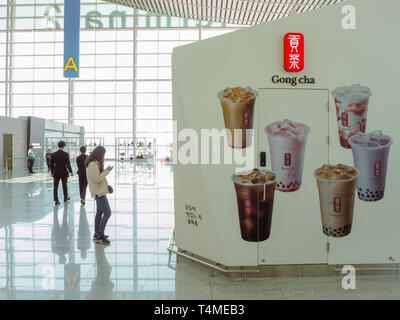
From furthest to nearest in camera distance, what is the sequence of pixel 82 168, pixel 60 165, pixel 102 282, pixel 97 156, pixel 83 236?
1. pixel 60 165
2. pixel 82 168
3. pixel 83 236
4. pixel 97 156
5. pixel 102 282

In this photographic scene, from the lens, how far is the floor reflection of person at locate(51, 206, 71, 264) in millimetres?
5160

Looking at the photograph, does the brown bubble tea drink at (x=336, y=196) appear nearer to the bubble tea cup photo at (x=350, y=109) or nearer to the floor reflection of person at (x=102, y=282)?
the bubble tea cup photo at (x=350, y=109)

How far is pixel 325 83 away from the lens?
422cm

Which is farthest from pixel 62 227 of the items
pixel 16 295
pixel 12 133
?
pixel 12 133

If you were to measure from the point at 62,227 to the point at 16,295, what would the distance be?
3280mm

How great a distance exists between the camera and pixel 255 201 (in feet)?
13.5

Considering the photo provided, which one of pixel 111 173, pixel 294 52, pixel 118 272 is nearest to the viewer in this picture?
pixel 294 52

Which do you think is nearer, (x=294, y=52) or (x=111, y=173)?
(x=294, y=52)

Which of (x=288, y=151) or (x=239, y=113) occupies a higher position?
(x=239, y=113)

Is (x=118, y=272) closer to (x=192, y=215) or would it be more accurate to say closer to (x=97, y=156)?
(x=192, y=215)

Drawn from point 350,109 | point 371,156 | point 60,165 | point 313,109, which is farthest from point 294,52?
point 60,165

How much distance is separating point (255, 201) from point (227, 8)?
65.6 ft

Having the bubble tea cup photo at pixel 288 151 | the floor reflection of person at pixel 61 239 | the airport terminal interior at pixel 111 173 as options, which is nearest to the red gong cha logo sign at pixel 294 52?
the bubble tea cup photo at pixel 288 151

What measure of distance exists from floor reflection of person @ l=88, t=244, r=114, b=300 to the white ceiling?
18.4 m
